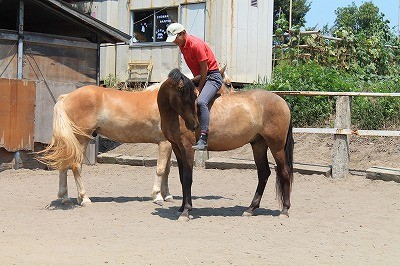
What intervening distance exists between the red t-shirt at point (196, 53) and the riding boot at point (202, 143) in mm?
834

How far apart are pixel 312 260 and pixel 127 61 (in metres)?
14.6

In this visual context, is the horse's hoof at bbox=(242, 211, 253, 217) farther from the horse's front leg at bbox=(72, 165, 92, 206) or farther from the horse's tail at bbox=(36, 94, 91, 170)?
the horse's tail at bbox=(36, 94, 91, 170)

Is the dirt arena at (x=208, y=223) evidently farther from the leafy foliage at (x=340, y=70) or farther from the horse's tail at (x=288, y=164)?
the leafy foliage at (x=340, y=70)

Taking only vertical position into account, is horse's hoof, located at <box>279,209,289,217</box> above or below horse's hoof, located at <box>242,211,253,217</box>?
above

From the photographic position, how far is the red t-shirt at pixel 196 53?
7.85m

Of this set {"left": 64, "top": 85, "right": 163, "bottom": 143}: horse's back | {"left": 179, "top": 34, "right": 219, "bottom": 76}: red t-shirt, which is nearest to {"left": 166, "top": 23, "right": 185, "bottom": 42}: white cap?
{"left": 179, "top": 34, "right": 219, "bottom": 76}: red t-shirt

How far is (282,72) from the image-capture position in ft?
50.7

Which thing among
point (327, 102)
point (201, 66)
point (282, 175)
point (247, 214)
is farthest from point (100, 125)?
point (327, 102)

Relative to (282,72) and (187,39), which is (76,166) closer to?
(187,39)

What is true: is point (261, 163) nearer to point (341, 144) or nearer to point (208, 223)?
point (208, 223)

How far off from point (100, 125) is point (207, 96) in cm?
209

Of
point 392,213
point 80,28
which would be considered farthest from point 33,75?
point 392,213

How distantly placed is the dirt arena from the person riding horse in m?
1.16

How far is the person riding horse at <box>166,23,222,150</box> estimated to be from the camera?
785 cm
